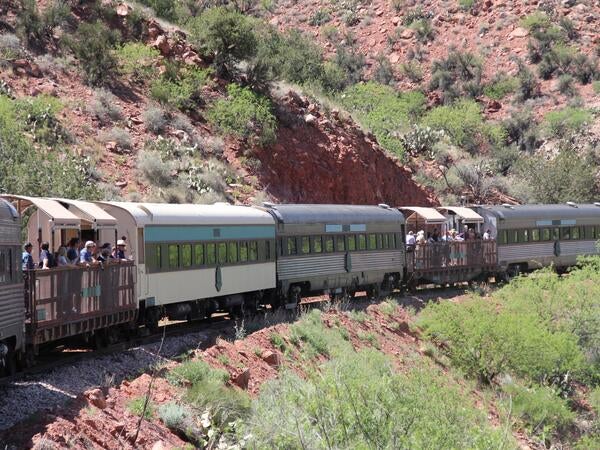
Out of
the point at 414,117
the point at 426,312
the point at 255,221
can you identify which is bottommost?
the point at 426,312

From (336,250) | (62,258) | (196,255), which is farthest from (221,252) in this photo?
(62,258)

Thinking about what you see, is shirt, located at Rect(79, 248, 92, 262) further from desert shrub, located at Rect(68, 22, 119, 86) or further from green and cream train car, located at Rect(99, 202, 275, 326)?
desert shrub, located at Rect(68, 22, 119, 86)

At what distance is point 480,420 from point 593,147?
182 ft

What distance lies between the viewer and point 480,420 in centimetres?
2067

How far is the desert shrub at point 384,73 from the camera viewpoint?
3415 inches

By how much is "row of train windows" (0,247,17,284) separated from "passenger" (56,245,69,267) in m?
1.70

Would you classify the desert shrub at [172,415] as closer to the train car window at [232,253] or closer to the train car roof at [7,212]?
the train car roof at [7,212]

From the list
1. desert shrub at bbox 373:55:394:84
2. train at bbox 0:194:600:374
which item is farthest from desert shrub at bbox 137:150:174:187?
desert shrub at bbox 373:55:394:84

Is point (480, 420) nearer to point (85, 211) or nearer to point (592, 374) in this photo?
point (85, 211)

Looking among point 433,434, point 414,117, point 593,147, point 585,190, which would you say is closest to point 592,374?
point 433,434

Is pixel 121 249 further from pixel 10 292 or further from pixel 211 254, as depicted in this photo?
pixel 10 292

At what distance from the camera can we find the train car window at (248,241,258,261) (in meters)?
26.4

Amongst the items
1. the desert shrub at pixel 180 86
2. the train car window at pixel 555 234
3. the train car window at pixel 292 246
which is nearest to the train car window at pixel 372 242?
the train car window at pixel 292 246

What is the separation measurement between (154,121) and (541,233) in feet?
54.8
